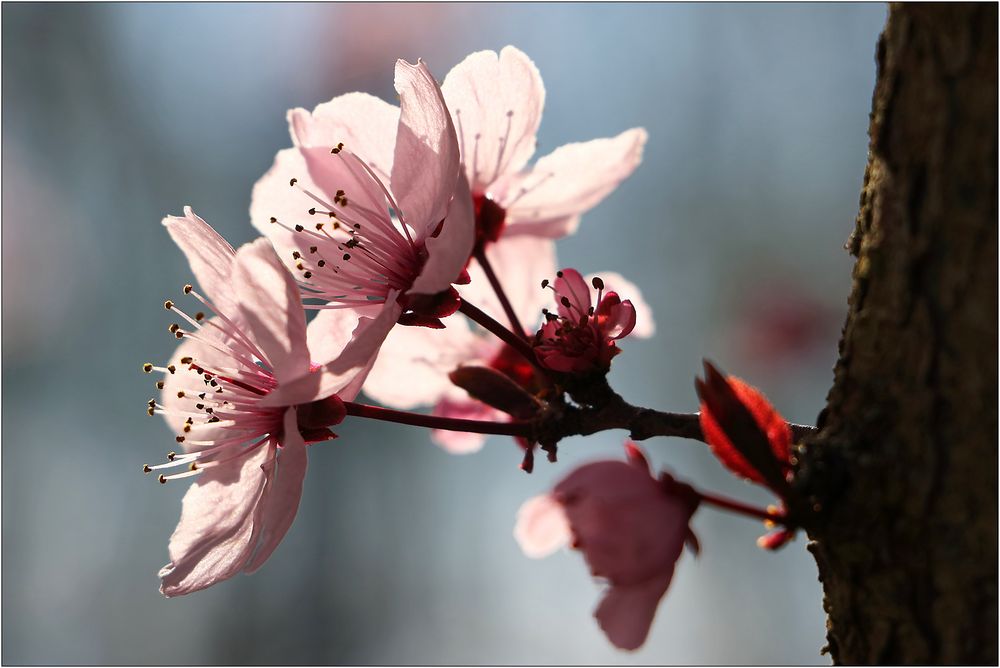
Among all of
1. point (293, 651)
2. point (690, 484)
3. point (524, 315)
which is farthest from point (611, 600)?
point (293, 651)

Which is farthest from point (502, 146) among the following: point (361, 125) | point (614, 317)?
point (614, 317)

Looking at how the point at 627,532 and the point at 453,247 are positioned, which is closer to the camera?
the point at 627,532

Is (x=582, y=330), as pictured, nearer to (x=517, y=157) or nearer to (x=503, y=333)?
(x=503, y=333)

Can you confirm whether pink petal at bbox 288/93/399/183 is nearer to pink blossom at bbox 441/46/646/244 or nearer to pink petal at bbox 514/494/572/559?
pink blossom at bbox 441/46/646/244

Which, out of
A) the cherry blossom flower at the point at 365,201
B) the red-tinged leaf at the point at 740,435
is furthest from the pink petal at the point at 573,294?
the red-tinged leaf at the point at 740,435

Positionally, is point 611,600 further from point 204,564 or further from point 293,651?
point 293,651

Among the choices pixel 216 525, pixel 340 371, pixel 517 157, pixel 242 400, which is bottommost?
pixel 216 525

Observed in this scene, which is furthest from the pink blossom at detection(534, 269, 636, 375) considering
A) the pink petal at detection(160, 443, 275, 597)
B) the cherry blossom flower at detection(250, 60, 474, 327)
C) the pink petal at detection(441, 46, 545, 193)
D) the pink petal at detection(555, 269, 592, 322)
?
the pink petal at detection(160, 443, 275, 597)

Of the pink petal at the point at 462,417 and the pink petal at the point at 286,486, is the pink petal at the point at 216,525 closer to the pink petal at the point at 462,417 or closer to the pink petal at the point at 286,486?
the pink petal at the point at 286,486
